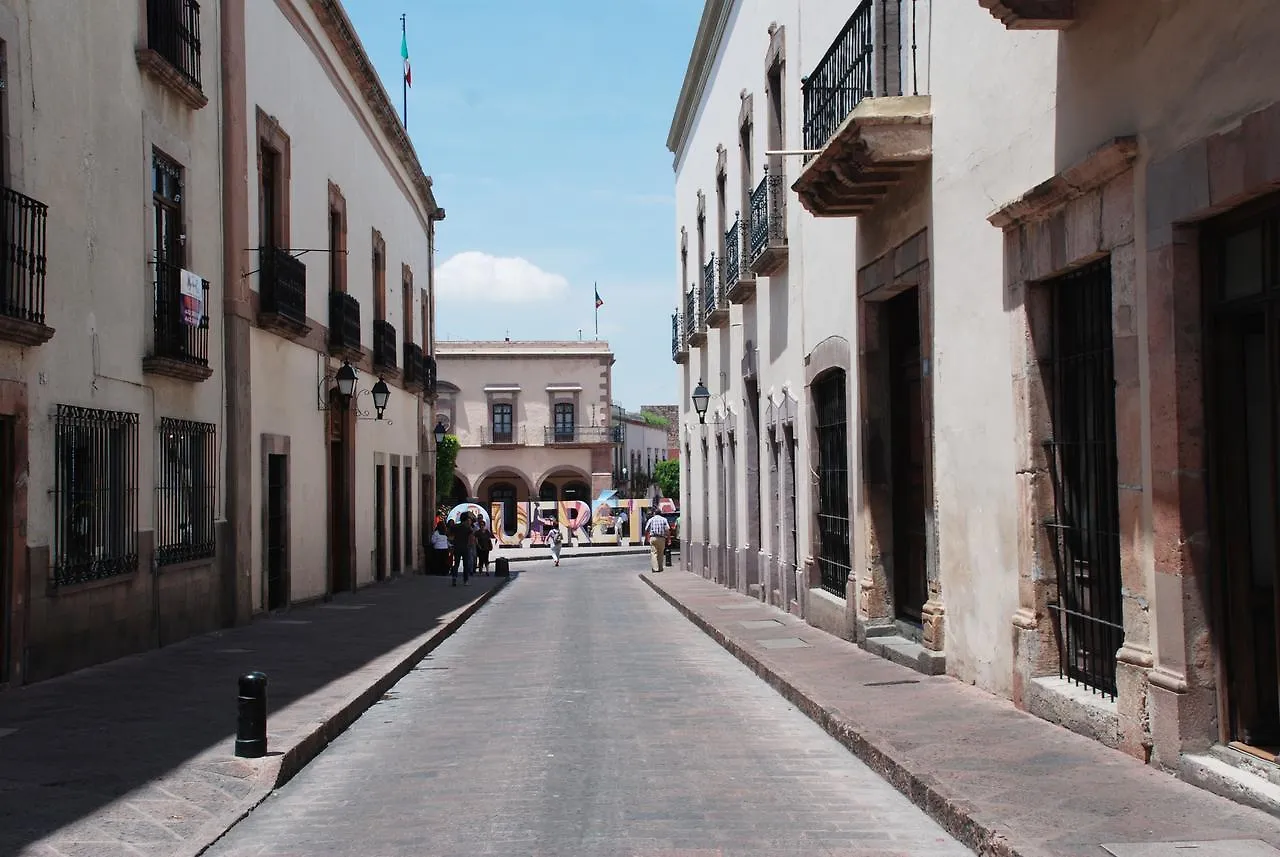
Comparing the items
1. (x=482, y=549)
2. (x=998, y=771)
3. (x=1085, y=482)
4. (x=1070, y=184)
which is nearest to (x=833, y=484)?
(x=1085, y=482)

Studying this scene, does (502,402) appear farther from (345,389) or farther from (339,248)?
(345,389)

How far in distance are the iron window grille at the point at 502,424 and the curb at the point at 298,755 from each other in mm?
55018

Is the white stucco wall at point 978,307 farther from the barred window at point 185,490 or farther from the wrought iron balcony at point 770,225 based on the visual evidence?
the barred window at point 185,490

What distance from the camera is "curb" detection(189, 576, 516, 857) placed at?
633cm

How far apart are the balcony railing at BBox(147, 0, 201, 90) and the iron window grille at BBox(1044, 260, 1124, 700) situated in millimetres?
9659

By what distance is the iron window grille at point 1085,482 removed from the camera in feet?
26.0

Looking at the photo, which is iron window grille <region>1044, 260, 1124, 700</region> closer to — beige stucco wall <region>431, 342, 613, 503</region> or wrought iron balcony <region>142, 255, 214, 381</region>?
wrought iron balcony <region>142, 255, 214, 381</region>

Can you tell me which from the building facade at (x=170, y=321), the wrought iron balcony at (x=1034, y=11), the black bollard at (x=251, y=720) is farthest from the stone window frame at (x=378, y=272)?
the wrought iron balcony at (x=1034, y=11)

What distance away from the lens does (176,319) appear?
563 inches

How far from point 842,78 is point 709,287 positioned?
13585 mm

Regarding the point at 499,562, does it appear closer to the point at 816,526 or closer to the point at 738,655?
the point at 816,526

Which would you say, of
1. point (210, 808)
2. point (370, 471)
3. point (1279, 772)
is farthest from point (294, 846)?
point (370, 471)

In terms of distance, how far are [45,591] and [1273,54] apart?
9615 mm

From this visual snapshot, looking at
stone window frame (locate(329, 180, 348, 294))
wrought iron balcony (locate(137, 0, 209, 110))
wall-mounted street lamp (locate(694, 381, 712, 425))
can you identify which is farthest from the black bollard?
wall-mounted street lamp (locate(694, 381, 712, 425))
